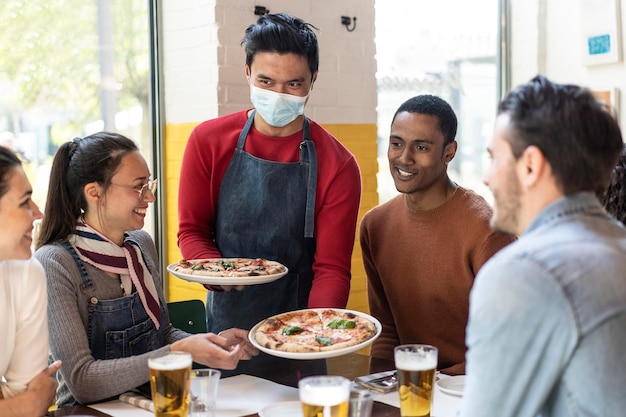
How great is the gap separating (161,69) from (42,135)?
0.60 m

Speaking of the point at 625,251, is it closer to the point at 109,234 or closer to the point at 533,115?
the point at 533,115

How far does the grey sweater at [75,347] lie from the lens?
81.7 inches

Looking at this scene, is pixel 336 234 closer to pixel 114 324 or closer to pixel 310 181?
pixel 310 181

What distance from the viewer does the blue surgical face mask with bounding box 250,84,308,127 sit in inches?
102

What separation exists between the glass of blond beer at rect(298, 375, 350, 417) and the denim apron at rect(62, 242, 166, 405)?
0.80 meters

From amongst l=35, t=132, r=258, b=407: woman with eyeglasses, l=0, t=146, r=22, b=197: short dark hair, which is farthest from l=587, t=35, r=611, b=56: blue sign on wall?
l=0, t=146, r=22, b=197: short dark hair

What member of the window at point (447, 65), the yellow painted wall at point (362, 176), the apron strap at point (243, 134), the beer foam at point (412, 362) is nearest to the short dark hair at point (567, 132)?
the beer foam at point (412, 362)

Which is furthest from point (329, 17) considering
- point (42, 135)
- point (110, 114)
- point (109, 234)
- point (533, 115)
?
point (533, 115)

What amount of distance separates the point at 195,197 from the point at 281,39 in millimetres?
579

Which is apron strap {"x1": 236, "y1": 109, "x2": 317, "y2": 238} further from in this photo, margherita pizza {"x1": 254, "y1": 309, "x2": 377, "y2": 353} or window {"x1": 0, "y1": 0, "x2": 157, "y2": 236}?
window {"x1": 0, "y1": 0, "x2": 157, "y2": 236}

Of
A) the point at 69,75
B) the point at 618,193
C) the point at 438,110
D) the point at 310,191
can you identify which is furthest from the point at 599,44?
the point at 69,75

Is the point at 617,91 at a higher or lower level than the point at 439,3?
lower

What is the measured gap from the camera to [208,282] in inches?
91.9

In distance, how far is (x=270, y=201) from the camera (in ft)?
8.98
